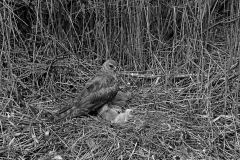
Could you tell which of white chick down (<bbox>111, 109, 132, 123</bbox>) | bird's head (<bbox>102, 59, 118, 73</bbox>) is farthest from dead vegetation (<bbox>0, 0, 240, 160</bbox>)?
bird's head (<bbox>102, 59, 118, 73</bbox>)

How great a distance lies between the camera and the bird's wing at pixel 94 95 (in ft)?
15.1

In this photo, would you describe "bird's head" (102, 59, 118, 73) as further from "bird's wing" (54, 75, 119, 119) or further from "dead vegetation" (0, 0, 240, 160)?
"dead vegetation" (0, 0, 240, 160)

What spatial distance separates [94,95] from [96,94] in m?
0.03

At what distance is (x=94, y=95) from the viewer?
4816 millimetres

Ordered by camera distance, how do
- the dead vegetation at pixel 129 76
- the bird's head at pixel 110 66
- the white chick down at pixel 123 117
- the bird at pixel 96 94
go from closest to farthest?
the dead vegetation at pixel 129 76
the white chick down at pixel 123 117
the bird at pixel 96 94
the bird's head at pixel 110 66

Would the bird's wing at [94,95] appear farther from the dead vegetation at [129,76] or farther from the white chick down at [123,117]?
the white chick down at [123,117]

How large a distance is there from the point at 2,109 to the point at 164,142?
185 cm

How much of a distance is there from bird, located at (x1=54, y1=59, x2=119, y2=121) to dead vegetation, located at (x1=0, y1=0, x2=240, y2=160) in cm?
14

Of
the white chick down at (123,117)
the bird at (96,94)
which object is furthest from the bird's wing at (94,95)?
the white chick down at (123,117)

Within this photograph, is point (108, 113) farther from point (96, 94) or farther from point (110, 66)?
point (110, 66)

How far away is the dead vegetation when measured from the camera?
4.02 meters

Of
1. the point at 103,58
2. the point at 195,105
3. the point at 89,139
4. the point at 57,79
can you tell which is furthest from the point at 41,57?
the point at 195,105

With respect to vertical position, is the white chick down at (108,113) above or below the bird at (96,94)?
below

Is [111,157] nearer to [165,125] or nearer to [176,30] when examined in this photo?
[165,125]
